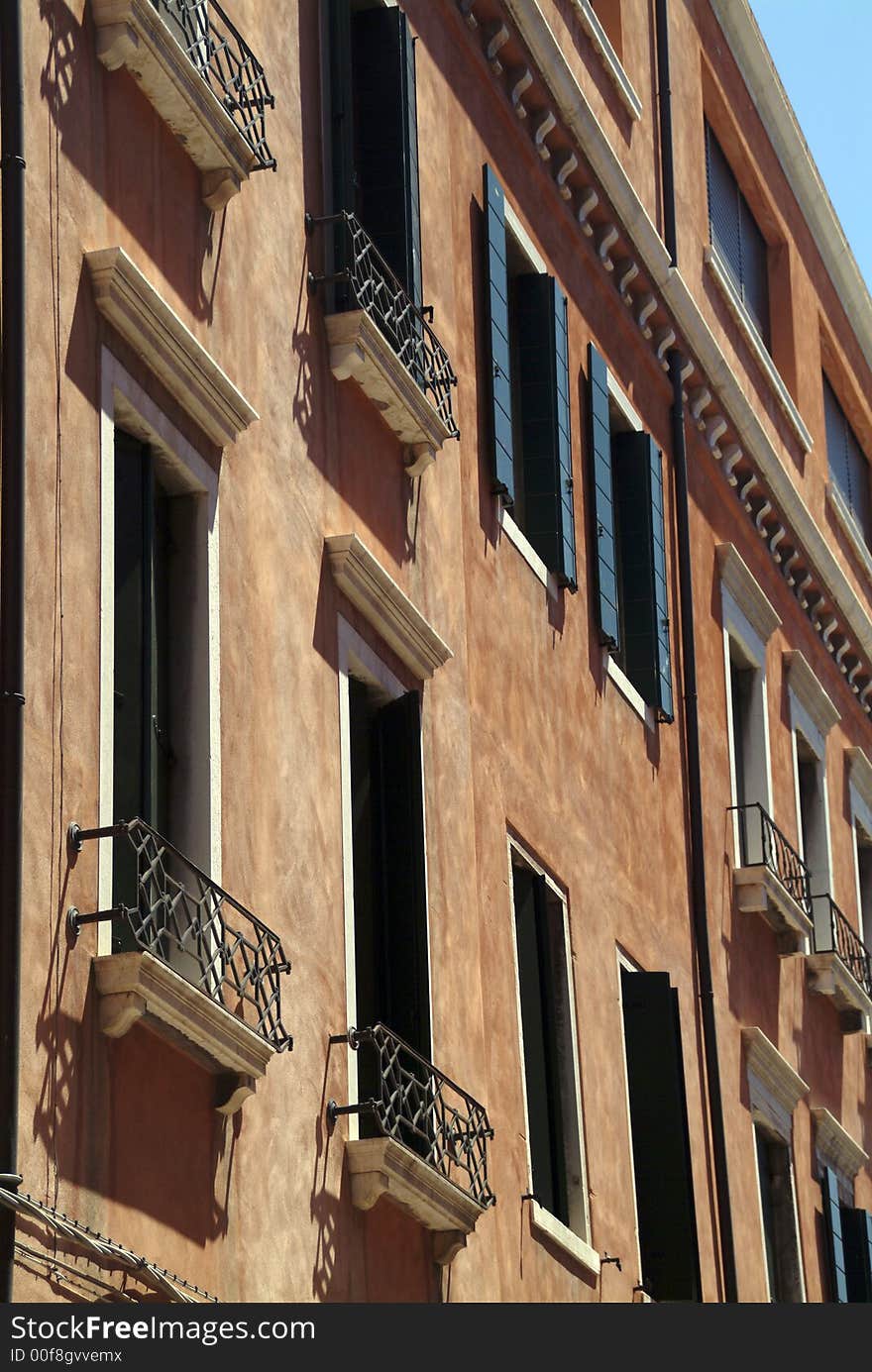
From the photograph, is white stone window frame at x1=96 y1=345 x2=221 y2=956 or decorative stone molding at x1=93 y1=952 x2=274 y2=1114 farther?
white stone window frame at x1=96 y1=345 x2=221 y2=956

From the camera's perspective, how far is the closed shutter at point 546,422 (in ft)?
50.4

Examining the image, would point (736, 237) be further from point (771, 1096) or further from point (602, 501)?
point (771, 1096)

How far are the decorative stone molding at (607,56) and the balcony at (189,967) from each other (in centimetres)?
860

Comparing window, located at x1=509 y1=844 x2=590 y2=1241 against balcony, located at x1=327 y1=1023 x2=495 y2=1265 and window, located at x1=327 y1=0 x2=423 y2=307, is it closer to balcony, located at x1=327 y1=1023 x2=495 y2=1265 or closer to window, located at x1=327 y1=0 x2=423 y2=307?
balcony, located at x1=327 y1=1023 x2=495 y2=1265

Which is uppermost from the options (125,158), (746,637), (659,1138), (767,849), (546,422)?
(746,637)

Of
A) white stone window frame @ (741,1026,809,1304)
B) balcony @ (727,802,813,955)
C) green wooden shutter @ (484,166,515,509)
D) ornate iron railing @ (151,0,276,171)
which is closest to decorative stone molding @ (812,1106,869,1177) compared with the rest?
white stone window frame @ (741,1026,809,1304)

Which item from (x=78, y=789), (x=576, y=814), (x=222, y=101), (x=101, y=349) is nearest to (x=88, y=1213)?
(x=78, y=789)

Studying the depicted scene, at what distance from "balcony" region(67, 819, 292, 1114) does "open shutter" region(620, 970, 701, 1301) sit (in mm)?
5455

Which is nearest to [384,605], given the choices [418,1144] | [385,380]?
[385,380]

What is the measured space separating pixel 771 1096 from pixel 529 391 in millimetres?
5319

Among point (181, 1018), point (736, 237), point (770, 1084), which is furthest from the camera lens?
point (736, 237)

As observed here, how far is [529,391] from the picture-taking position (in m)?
15.7

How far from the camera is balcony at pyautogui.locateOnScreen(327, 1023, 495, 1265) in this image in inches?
435

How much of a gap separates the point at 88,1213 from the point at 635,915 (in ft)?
25.3
